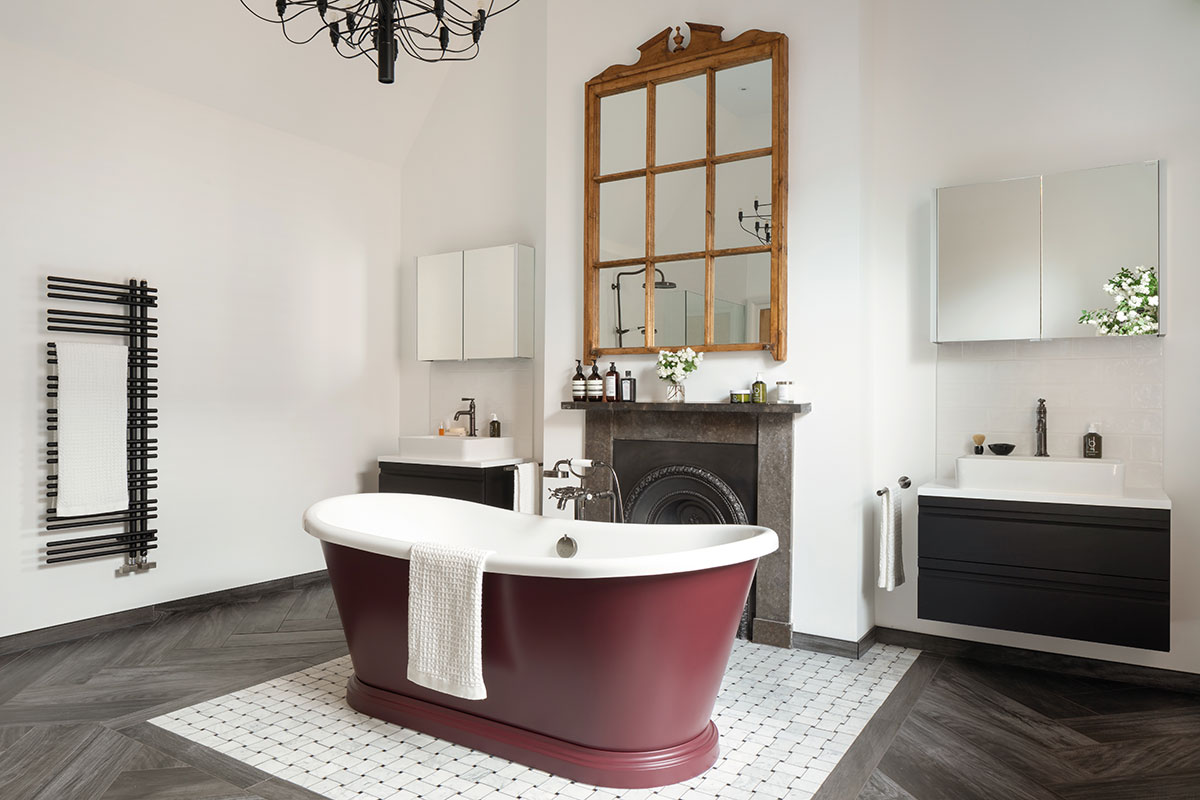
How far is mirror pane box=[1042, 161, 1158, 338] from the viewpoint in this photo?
3148 mm

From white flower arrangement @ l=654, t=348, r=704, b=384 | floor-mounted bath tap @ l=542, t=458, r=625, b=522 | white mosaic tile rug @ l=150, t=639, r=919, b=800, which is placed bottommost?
white mosaic tile rug @ l=150, t=639, r=919, b=800

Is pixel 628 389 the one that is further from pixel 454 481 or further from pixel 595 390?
pixel 454 481

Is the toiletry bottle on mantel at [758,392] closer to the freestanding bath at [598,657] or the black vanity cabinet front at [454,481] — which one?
the freestanding bath at [598,657]

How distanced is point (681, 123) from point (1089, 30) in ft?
5.85

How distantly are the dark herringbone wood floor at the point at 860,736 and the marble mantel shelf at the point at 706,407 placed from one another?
4.03ft

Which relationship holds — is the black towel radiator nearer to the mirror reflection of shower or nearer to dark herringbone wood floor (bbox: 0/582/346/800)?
dark herringbone wood floor (bbox: 0/582/346/800)

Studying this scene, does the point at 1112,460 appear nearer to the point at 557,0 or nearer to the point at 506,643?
the point at 506,643

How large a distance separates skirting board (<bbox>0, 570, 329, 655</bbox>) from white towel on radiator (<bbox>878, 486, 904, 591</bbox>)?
11.2 ft

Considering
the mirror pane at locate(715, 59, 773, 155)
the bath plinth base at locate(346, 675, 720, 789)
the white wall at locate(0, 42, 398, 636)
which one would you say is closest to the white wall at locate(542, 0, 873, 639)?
the mirror pane at locate(715, 59, 773, 155)

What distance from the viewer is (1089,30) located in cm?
331

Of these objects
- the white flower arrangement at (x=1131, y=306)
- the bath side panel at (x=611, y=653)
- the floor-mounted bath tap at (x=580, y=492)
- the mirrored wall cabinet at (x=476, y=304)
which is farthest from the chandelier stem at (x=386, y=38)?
the white flower arrangement at (x=1131, y=306)

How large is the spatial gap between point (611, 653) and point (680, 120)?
2.76 meters

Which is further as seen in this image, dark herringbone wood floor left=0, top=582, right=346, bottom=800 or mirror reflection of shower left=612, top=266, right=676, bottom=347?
mirror reflection of shower left=612, top=266, right=676, bottom=347

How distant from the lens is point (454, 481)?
4.66m
